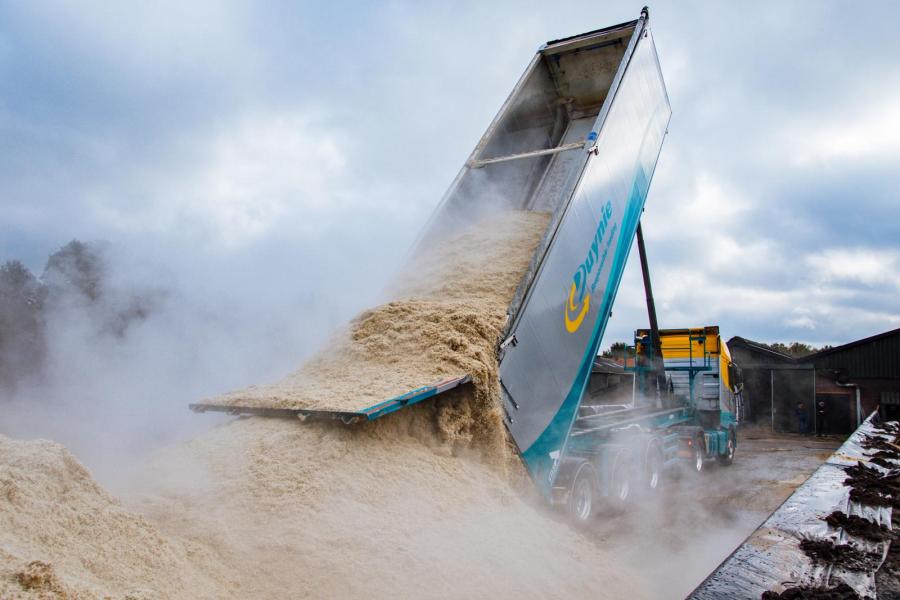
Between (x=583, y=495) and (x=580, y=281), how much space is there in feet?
6.06

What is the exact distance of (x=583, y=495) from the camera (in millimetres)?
5066

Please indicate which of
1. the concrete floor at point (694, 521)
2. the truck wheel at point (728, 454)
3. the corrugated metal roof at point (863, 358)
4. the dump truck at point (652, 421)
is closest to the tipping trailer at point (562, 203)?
the dump truck at point (652, 421)

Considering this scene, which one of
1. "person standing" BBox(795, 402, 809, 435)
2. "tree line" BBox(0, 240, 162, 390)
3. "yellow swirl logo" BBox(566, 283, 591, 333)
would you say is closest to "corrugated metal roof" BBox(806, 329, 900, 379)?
"person standing" BBox(795, 402, 809, 435)

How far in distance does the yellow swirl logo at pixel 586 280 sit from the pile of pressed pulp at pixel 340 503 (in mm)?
553

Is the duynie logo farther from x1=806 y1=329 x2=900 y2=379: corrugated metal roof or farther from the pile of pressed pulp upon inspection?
x1=806 y1=329 x2=900 y2=379: corrugated metal roof

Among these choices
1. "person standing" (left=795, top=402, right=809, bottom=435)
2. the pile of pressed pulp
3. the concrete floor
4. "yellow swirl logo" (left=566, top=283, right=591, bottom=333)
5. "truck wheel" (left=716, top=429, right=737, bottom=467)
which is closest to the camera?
the pile of pressed pulp

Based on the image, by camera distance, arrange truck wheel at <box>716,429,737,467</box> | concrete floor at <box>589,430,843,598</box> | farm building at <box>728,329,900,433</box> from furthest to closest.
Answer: farm building at <box>728,329,900,433</box> → truck wheel at <box>716,429,737,467</box> → concrete floor at <box>589,430,843,598</box>

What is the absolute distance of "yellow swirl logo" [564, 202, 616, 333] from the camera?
4.83 metres

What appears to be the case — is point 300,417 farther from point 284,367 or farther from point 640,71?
point 640,71

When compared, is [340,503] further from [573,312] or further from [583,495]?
[583,495]

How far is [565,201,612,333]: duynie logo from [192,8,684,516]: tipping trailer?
0.05 feet

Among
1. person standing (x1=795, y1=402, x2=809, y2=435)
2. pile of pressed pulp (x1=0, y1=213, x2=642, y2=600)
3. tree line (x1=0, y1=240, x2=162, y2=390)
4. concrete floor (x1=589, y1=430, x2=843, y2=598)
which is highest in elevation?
tree line (x1=0, y1=240, x2=162, y2=390)

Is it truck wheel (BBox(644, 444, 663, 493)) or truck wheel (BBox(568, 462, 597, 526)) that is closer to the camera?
truck wheel (BBox(568, 462, 597, 526))

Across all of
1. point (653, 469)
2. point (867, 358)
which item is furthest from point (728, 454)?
point (867, 358)
